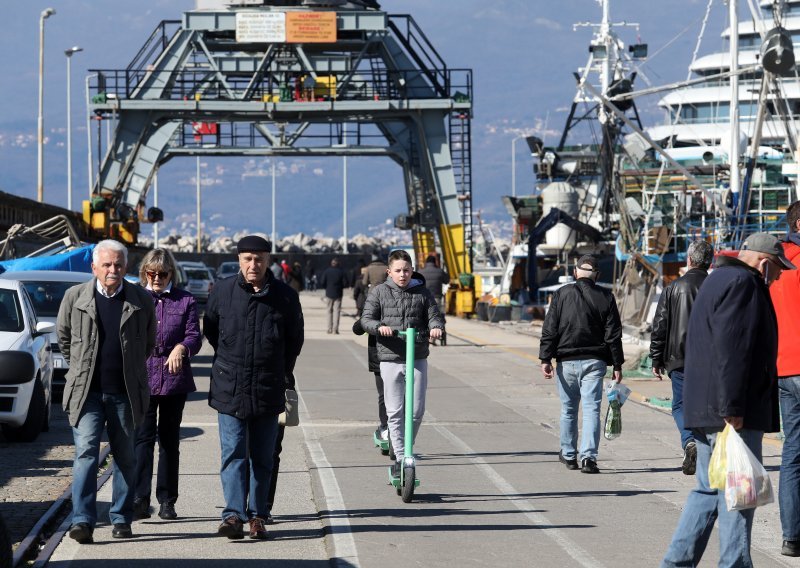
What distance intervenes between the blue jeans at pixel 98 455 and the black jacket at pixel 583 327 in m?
4.28

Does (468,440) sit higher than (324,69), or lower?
lower

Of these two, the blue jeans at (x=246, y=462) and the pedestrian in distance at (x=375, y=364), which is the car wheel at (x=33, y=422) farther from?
the blue jeans at (x=246, y=462)

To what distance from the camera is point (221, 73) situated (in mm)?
44812

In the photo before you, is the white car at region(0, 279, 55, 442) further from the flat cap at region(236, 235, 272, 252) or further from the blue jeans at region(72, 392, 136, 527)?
the flat cap at region(236, 235, 272, 252)

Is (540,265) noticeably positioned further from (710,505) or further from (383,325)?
(710,505)

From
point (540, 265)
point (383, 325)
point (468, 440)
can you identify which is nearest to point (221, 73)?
point (540, 265)

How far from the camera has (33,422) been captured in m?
14.0

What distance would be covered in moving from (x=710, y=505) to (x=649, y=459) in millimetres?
5921

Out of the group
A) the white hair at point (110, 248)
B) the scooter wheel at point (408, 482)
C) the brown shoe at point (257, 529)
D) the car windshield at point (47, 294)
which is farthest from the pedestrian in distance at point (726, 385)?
the car windshield at point (47, 294)

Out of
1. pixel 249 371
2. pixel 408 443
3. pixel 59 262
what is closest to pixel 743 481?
pixel 249 371

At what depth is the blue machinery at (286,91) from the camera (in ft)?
138

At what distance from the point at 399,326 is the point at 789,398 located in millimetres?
3461

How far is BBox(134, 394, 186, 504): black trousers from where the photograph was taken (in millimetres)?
9570

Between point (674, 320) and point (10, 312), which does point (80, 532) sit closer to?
point (674, 320)
